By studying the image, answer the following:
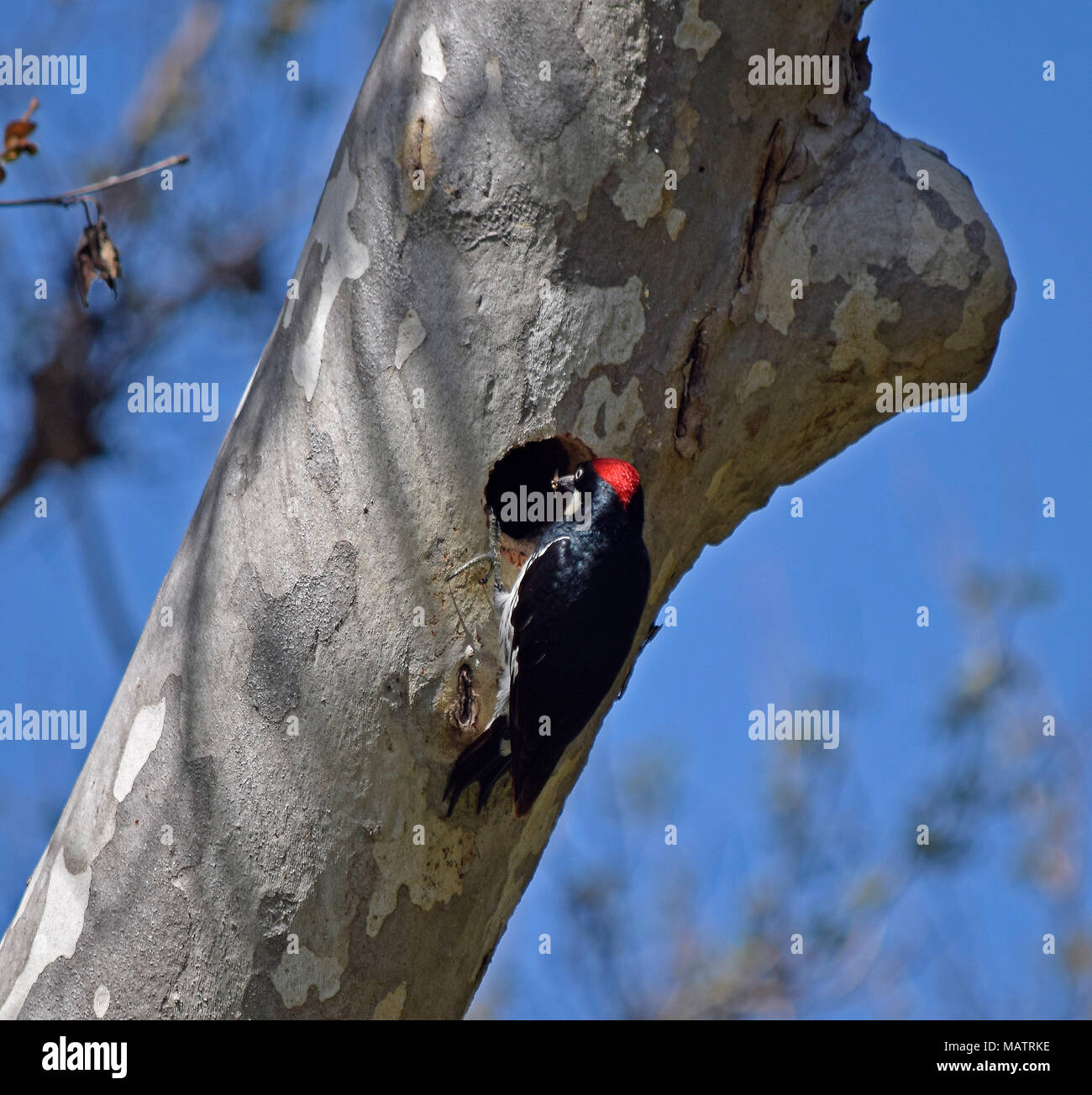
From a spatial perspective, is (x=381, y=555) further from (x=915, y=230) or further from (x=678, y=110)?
(x=915, y=230)

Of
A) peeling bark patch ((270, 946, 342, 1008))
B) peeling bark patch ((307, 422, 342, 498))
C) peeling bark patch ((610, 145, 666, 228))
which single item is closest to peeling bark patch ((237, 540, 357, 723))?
peeling bark patch ((307, 422, 342, 498))

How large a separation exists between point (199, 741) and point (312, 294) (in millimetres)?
939

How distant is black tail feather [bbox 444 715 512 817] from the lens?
89.3 inches

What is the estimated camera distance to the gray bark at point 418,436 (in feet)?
6.98

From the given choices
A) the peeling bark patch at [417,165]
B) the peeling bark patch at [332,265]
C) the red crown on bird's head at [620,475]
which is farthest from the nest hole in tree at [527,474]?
the peeling bark patch at [417,165]

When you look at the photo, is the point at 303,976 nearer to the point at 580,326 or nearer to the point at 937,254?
the point at 580,326

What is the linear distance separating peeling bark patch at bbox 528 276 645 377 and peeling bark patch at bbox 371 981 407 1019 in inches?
49.8

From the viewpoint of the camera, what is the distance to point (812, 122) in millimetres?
2572

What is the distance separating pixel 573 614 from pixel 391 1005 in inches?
39.3

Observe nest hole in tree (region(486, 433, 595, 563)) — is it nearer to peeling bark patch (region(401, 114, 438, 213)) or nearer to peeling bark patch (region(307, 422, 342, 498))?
peeling bark patch (region(307, 422, 342, 498))

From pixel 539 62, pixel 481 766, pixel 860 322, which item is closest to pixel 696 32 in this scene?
pixel 539 62

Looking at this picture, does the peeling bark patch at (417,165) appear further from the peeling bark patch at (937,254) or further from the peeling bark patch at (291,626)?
the peeling bark patch at (937,254)

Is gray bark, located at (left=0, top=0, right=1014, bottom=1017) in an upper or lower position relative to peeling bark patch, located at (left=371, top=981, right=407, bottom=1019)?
upper

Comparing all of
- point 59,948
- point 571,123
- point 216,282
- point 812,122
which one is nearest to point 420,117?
point 571,123
